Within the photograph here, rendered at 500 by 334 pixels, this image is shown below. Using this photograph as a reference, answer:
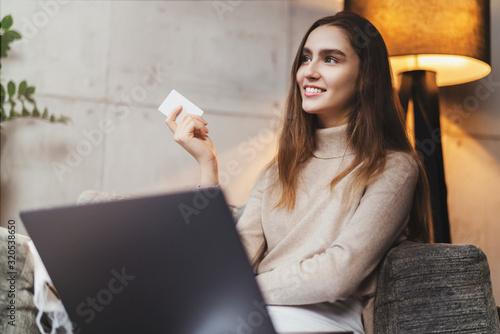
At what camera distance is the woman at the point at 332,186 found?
1192 mm

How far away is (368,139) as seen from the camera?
1412 millimetres

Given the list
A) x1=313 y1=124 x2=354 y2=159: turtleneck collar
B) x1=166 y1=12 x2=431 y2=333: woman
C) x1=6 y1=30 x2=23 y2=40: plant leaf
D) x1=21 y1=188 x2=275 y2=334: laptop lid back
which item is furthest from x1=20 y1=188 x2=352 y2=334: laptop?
x1=6 y1=30 x2=23 y2=40: plant leaf

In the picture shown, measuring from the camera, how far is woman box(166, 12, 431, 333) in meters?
1.19

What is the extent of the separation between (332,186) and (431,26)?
1.02m

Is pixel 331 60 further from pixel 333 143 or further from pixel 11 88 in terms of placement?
pixel 11 88

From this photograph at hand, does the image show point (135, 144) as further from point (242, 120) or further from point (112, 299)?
point (112, 299)

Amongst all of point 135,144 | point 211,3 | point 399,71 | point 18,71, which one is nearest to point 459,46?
point 399,71

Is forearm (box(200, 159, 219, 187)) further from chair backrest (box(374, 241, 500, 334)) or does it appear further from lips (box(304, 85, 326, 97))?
chair backrest (box(374, 241, 500, 334))

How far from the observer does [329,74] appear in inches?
57.3

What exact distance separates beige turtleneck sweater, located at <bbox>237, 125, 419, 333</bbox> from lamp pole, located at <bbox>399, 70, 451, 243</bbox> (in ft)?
2.63

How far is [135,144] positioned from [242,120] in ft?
1.72

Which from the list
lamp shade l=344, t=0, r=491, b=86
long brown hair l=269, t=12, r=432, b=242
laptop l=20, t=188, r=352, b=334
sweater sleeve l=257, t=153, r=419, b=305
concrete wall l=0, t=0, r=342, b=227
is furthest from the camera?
concrete wall l=0, t=0, r=342, b=227

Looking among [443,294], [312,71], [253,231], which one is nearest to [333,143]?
[312,71]

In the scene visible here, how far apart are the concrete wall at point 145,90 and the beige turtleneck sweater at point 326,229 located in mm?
995
